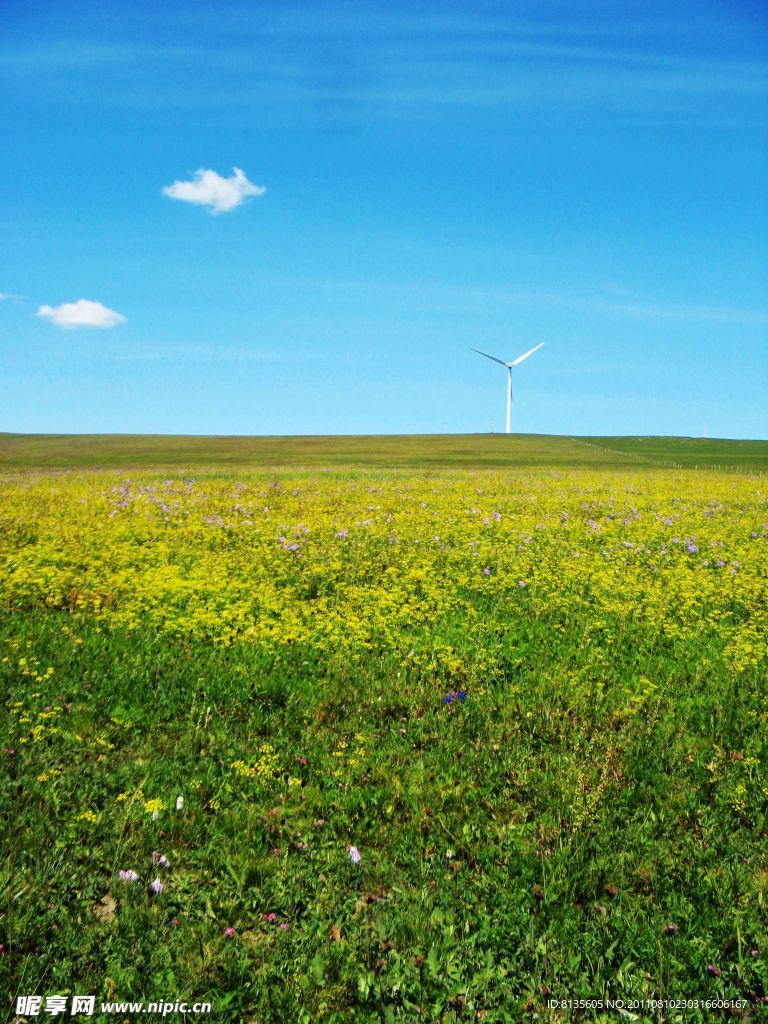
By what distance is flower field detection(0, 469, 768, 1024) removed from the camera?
133 inches

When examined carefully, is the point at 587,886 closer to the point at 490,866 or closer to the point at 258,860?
the point at 490,866

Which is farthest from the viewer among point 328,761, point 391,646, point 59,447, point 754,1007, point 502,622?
point 59,447

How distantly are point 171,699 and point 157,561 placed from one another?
418 cm

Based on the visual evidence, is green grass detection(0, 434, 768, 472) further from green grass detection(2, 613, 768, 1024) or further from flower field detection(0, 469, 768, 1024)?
green grass detection(2, 613, 768, 1024)

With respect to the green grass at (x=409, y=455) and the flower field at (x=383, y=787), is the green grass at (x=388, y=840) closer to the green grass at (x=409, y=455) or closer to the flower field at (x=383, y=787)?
the flower field at (x=383, y=787)

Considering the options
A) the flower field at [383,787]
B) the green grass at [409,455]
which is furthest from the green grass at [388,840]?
the green grass at [409,455]

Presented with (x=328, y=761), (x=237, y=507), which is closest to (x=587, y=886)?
(x=328, y=761)

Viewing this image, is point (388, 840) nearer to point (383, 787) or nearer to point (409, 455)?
point (383, 787)

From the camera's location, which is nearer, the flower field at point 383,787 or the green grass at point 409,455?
the flower field at point 383,787

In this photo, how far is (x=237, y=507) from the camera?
13758 mm

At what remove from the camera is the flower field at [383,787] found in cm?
338

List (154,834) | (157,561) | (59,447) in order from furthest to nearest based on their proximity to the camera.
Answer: (59,447)
(157,561)
(154,834)

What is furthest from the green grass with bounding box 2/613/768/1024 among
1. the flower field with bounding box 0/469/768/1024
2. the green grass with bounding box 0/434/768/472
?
the green grass with bounding box 0/434/768/472

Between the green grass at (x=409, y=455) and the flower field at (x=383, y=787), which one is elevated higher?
the green grass at (x=409, y=455)
